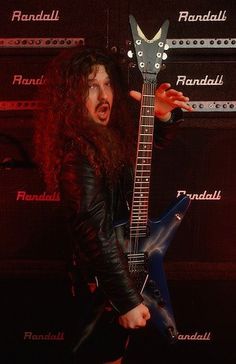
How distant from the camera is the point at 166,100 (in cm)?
182

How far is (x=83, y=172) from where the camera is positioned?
1.56m

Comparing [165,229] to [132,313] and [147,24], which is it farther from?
[147,24]

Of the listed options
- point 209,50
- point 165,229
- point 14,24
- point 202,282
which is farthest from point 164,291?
point 14,24

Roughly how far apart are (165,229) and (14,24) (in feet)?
3.48

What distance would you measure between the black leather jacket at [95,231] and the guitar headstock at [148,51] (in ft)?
1.36

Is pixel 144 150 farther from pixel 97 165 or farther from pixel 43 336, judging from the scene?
pixel 43 336

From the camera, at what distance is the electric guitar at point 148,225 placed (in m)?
1.71

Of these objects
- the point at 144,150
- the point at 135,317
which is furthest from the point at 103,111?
the point at 135,317

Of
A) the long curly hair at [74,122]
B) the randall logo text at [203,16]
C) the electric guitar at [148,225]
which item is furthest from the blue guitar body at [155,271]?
the randall logo text at [203,16]

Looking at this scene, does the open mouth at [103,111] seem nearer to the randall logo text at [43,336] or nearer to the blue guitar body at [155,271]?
the blue guitar body at [155,271]

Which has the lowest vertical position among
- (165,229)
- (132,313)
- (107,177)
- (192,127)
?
(132,313)

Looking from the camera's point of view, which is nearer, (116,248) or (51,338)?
(116,248)

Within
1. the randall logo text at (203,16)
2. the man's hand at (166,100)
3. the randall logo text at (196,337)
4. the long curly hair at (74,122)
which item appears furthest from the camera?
the randall logo text at (196,337)

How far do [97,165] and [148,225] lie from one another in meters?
0.31
